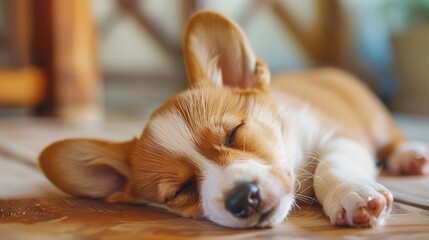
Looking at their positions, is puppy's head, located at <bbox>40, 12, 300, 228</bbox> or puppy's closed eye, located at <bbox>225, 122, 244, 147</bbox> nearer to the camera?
puppy's head, located at <bbox>40, 12, 300, 228</bbox>

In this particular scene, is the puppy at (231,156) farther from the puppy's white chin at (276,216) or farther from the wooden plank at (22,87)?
the wooden plank at (22,87)

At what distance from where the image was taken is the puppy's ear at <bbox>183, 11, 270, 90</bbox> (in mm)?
1769

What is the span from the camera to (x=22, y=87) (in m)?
3.62

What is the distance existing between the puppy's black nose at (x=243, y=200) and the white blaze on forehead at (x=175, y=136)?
15 centimetres

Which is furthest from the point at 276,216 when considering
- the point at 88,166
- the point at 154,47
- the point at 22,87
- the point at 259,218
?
the point at 154,47

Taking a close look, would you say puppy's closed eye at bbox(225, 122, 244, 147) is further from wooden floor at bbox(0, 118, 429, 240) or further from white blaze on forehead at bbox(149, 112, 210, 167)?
wooden floor at bbox(0, 118, 429, 240)

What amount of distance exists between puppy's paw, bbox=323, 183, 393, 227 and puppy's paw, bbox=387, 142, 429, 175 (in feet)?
2.43

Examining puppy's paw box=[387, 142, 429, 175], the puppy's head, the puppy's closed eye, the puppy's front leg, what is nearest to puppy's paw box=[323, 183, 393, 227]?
the puppy's front leg

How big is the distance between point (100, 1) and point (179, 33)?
631 millimetres

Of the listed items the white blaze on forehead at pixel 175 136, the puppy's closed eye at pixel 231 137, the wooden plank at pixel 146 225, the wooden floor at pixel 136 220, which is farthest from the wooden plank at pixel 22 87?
the puppy's closed eye at pixel 231 137

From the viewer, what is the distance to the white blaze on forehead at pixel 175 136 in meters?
1.43

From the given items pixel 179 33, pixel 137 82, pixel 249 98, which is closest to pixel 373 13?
pixel 179 33

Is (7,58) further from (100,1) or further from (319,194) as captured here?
(319,194)

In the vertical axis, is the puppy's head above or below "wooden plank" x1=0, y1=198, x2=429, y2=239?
above
